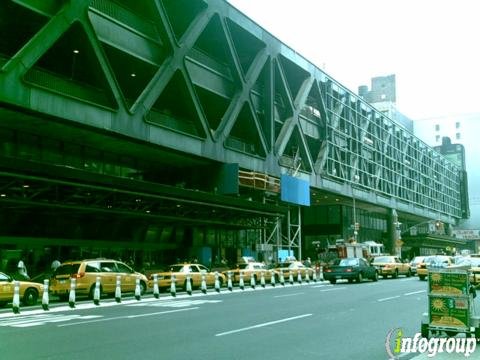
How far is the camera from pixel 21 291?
70.3 feet

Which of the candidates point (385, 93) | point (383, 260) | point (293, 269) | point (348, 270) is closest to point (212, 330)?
point (348, 270)

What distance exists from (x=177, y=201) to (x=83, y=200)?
20.0 ft

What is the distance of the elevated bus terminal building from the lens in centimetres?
3052

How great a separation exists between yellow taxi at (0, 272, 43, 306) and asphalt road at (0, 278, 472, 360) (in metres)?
1.09

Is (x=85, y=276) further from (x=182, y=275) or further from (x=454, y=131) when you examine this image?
(x=454, y=131)

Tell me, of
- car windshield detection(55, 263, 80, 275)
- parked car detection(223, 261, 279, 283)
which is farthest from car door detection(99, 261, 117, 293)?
parked car detection(223, 261, 279, 283)

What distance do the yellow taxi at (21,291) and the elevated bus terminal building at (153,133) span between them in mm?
5705

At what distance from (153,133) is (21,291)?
17.5 metres

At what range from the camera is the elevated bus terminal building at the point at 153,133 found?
30.5 meters

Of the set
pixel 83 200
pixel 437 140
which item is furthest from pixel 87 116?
pixel 437 140

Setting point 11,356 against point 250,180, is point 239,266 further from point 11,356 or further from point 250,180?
point 11,356

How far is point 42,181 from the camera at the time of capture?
2761 cm

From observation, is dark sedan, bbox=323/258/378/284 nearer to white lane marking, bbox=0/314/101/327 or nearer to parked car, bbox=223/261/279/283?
parked car, bbox=223/261/279/283

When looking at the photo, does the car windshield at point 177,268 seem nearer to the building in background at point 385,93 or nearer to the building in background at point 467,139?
the building in background at point 385,93
